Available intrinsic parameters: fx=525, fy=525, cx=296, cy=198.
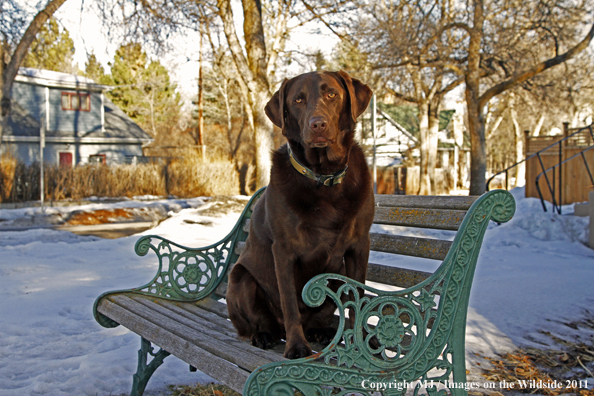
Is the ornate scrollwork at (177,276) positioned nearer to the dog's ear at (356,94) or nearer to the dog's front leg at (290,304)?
the dog's front leg at (290,304)

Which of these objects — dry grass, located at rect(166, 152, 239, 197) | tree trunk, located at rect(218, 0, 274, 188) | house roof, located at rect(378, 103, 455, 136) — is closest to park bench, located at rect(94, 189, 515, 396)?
tree trunk, located at rect(218, 0, 274, 188)

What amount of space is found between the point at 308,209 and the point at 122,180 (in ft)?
68.3

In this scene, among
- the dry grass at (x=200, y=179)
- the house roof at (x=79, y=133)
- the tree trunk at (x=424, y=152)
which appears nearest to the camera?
the dry grass at (x=200, y=179)

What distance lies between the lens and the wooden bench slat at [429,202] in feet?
7.64

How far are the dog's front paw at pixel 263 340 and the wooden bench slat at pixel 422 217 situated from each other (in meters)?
0.87

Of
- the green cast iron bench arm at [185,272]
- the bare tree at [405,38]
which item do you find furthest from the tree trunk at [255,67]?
the green cast iron bench arm at [185,272]

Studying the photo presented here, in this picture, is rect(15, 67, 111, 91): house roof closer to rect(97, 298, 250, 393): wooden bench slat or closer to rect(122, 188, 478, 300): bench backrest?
rect(122, 188, 478, 300): bench backrest

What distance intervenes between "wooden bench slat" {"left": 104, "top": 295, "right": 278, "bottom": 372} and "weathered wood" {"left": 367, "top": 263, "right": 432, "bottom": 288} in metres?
0.76

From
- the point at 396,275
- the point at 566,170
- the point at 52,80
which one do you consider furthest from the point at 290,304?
the point at 52,80

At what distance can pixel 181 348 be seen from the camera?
A: 7.36ft

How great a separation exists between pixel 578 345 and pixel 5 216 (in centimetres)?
1451

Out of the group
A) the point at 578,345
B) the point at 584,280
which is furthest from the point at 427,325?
the point at 584,280

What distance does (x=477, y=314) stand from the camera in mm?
4605

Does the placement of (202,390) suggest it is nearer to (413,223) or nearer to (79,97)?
(413,223)
